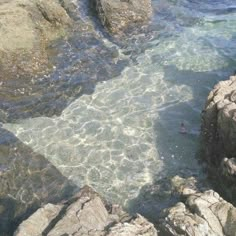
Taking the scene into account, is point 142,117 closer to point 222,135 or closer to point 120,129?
point 120,129

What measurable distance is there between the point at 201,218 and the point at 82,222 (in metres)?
3.10

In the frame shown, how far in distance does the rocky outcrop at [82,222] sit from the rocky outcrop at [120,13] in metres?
13.0

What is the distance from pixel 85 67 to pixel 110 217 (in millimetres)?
10125

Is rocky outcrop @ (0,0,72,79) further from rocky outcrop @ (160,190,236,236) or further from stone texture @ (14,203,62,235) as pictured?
rocky outcrop @ (160,190,236,236)

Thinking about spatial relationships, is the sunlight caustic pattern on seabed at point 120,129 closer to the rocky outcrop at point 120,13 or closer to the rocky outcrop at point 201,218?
the rocky outcrop at point 120,13

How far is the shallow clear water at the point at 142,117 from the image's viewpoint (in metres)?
16.1

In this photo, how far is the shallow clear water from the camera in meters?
16.1

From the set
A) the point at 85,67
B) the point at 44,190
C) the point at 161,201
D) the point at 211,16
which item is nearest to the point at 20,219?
the point at 44,190

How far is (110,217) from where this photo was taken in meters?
12.5

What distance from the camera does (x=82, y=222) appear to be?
11570 mm

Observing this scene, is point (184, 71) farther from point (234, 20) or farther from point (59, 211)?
point (59, 211)

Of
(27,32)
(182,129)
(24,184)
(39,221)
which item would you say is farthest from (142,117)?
(39,221)

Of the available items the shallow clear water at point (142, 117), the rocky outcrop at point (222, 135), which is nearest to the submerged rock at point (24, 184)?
the shallow clear water at point (142, 117)

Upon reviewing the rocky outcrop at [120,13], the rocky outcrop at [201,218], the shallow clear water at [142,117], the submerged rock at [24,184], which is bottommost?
the submerged rock at [24,184]
